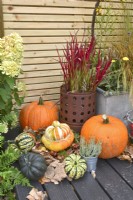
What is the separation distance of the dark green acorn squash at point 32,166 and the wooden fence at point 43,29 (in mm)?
1123

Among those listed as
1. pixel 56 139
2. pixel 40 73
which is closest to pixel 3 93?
pixel 56 139

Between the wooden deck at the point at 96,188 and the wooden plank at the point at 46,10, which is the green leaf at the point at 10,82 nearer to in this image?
the wooden deck at the point at 96,188

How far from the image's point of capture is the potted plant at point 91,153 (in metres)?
2.01

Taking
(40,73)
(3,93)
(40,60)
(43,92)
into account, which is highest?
(40,60)

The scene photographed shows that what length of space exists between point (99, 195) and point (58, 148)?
56 cm

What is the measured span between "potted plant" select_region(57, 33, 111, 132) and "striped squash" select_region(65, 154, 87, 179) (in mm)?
575

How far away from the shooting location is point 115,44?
2904 millimetres

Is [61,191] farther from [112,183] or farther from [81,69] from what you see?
[81,69]

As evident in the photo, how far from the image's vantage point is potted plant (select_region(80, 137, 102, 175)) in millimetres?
2012

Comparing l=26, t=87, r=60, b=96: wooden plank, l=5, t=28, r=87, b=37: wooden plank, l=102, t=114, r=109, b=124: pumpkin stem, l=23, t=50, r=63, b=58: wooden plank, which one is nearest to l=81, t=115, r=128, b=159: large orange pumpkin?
l=102, t=114, r=109, b=124: pumpkin stem

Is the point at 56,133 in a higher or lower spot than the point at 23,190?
higher

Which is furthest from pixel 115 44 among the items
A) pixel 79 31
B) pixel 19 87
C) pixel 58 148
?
pixel 58 148

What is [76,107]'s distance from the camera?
8.00 ft

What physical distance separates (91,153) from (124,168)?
327mm
